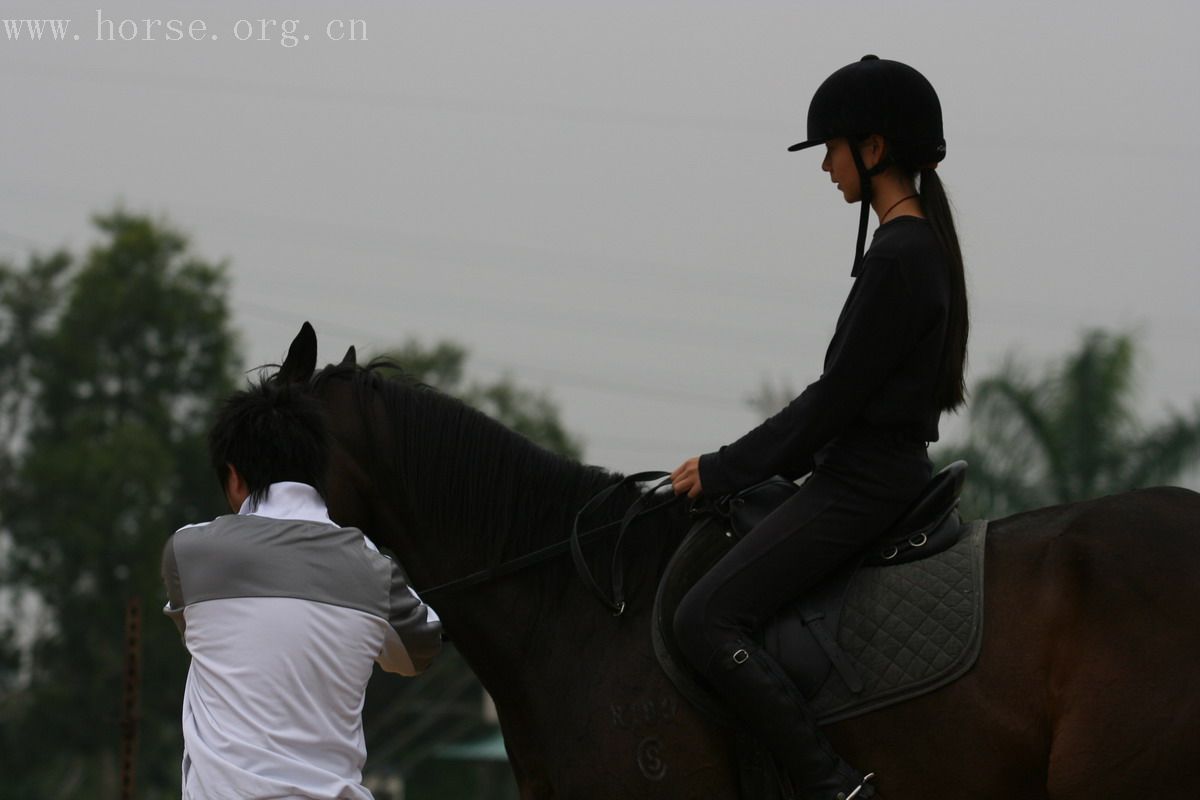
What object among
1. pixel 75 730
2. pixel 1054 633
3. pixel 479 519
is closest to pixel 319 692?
pixel 479 519

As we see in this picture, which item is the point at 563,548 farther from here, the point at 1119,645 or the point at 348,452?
the point at 1119,645

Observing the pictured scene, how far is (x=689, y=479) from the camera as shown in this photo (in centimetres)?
483

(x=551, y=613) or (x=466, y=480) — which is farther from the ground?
(x=466, y=480)

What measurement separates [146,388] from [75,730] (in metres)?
9.79

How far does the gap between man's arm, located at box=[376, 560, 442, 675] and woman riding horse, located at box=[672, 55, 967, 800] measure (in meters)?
0.72

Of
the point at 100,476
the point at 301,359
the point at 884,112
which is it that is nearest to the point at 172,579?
the point at 301,359

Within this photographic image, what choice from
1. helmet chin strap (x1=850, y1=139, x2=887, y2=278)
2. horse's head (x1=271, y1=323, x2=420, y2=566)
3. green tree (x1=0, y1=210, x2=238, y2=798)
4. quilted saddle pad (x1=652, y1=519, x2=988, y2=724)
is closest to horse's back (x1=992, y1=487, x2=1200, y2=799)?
quilted saddle pad (x1=652, y1=519, x2=988, y2=724)

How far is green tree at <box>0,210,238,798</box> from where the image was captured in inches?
1604

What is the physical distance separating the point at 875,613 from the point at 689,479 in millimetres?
707

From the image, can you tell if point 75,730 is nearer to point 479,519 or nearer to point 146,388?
point 146,388

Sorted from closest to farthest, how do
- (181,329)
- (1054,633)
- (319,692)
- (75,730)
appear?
1. (319,692)
2. (1054,633)
3. (75,730)
4. (181,329)

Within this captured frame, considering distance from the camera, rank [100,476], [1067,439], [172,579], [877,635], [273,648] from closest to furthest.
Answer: [273,648]
[172,579]
[877,635]
[1067,439]
[100,476]

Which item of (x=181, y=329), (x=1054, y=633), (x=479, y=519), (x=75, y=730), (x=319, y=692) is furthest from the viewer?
(x=181, y=329)

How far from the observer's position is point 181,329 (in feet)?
146
